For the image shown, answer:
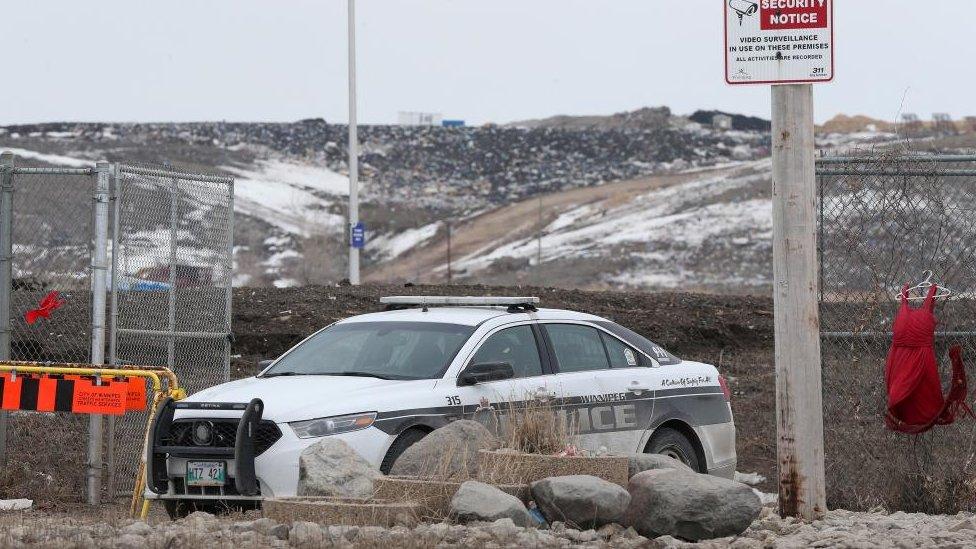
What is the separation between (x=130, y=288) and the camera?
11.9 meters

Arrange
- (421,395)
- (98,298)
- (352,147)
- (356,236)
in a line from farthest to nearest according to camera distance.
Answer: (352,147), (356,236), (98,298), (421,395)

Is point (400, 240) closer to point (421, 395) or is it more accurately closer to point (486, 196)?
point (486, 196)

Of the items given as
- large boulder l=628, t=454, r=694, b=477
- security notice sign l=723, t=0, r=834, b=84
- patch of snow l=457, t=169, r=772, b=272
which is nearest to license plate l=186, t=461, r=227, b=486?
large boulder l=628, t=454, r=694, b=477

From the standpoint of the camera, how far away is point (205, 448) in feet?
31.8

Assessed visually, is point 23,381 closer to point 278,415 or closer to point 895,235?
point 278,415

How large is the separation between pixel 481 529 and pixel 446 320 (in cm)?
333

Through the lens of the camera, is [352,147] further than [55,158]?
No

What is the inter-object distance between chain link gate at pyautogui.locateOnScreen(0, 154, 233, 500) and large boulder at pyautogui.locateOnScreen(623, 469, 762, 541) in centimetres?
489

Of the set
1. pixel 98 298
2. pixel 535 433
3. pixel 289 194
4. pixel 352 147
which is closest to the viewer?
pixel 535 433

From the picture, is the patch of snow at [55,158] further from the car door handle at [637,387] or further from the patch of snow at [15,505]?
the car door handle at [637,387]

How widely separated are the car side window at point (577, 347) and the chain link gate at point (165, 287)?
3.00m

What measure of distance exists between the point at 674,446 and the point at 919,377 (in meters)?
2.19

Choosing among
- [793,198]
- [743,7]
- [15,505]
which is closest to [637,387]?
[793,198]

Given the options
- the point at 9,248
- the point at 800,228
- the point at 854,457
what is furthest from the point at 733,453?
the point at 9,248
